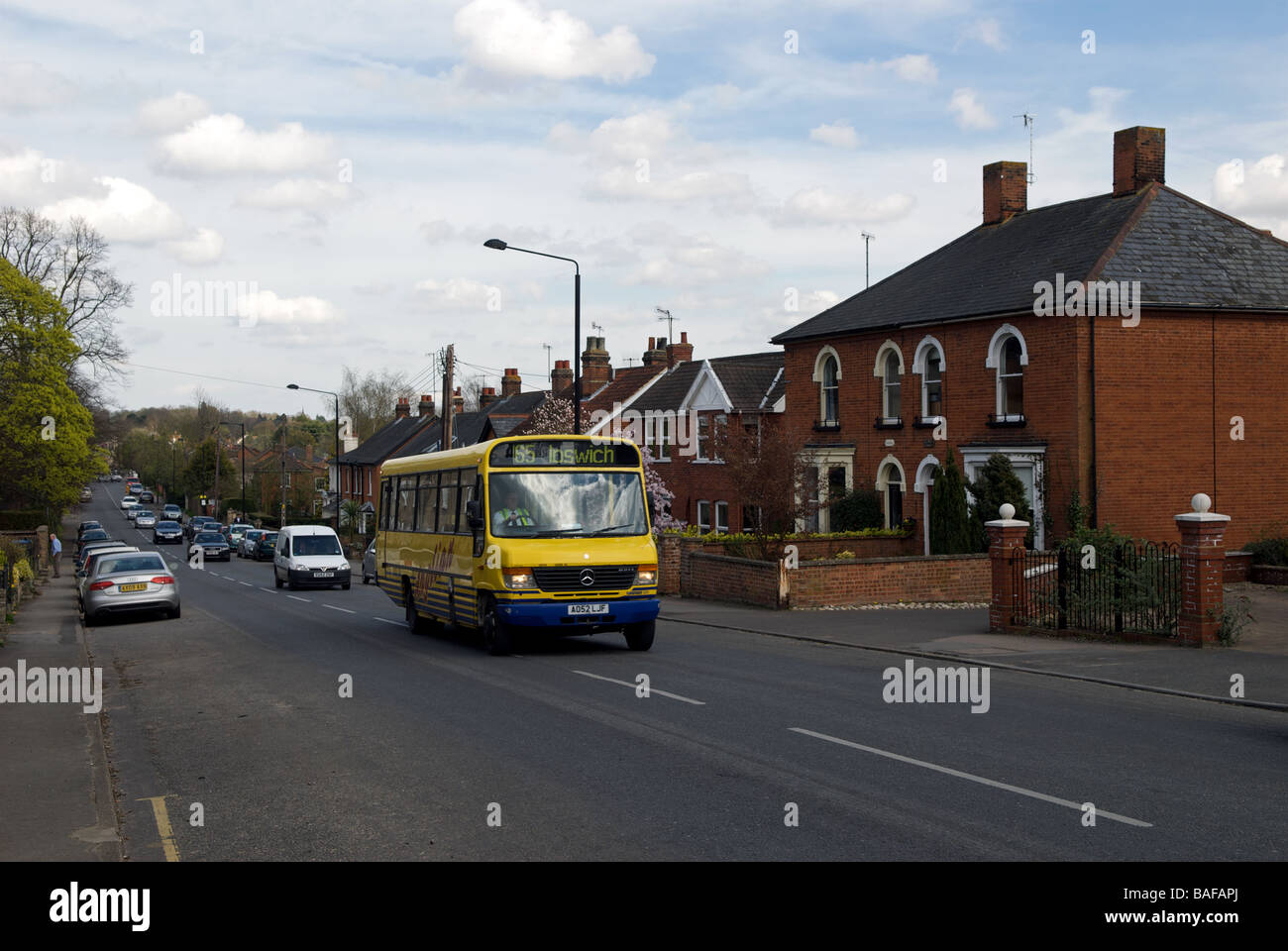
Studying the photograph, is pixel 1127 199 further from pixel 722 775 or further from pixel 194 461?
pixel 194 461

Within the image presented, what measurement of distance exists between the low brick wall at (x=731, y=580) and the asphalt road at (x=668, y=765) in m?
7.40

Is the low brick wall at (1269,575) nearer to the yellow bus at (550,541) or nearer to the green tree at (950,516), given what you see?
the green tree at (950,516)

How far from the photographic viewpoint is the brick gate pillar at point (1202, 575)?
1627 centimetres

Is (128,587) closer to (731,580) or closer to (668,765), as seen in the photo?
(731,580)

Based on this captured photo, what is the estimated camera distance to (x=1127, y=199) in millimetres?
30406

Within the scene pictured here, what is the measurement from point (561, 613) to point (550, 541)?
102 centimetres

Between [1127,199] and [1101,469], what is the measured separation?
7671 millimetres

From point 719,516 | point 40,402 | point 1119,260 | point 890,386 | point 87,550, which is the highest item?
point 1119,260

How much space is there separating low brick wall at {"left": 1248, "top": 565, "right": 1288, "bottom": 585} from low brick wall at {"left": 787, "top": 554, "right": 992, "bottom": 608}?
6.73m

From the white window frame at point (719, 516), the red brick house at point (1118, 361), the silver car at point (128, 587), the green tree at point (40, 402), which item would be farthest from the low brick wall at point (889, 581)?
the green tree at point (40, 402)

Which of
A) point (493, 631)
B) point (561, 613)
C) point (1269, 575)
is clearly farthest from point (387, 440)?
point (561, 613)

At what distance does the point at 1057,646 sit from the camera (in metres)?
17.3

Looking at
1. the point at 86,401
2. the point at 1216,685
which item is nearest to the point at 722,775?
the point at 1216,685

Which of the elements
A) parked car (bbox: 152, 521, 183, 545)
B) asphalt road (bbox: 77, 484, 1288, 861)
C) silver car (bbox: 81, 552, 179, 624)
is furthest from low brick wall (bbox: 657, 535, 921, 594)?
parked car (bbox: 152, 521, 183, 545)
